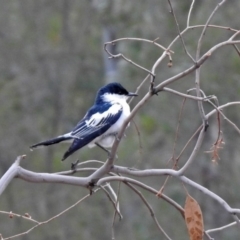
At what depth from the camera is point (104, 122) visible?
14.0ft

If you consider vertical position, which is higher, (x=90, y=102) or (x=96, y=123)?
(x=90, y=102)

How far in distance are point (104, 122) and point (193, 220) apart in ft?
5.83

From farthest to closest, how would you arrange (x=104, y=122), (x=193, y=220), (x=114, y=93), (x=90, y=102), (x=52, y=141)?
1. (x=90, y=102)
2. (x=114, y=93)
3. (x=104, y=122)
4. (x=52, y=141)
5. (x=193, y=220)

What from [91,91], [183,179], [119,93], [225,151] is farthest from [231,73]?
[183,179]

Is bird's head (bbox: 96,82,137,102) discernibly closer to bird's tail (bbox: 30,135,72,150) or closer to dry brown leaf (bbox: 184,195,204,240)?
bird's tail (bbox: 30,135,72,150)

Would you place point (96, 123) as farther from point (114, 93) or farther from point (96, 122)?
point (114, 93)

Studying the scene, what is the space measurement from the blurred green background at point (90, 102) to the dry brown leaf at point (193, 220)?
5671 millimetres

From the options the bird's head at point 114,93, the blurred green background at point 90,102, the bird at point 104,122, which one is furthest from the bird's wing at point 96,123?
the blurred green background at point 90,102

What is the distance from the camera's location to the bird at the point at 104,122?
13.4ft

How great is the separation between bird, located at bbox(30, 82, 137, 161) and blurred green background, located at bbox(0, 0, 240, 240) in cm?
367

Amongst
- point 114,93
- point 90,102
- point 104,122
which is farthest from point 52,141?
point 90,102

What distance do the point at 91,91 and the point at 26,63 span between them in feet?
3.57

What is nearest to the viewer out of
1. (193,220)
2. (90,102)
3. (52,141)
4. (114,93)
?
(193,220)

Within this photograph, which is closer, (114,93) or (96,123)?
(96,123)
